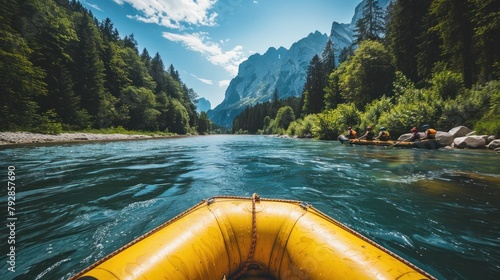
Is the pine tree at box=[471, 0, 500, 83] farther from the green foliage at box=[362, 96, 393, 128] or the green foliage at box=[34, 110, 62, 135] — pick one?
the green foliage at box=[34, 110, 62, 135]

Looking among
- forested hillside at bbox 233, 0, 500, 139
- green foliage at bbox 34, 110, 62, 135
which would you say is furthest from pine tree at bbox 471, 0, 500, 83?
green foliage at bbox 34, 110, 62, 135

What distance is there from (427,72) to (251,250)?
3176cm

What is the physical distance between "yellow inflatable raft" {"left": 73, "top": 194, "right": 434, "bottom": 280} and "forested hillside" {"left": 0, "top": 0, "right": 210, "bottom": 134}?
1056 inches

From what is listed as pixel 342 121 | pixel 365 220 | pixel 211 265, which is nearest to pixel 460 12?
pixel 342 121

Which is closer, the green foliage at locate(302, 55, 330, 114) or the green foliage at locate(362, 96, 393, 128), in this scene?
the green foliage at locate(362, 96, 393, 128)

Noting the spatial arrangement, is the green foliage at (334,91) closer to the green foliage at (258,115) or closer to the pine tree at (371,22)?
the pine tree at (371,22)

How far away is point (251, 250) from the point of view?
2.53m

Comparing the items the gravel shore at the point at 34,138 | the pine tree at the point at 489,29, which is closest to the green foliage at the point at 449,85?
the pine tree at the point at 489,29

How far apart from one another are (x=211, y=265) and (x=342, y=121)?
2761 cm

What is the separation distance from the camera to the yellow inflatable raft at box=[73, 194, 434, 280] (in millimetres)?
1630

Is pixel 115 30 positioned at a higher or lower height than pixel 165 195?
higher

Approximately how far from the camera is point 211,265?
2.18m

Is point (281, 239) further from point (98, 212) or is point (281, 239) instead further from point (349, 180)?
point (349, 180)

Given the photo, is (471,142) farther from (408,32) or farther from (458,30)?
(408,32)
